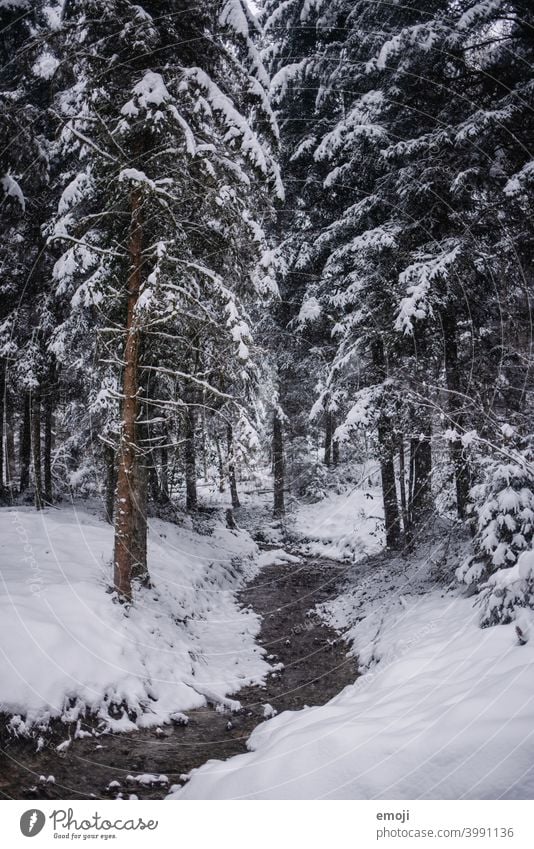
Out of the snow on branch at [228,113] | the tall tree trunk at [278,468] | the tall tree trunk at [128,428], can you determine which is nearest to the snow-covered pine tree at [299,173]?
the tall tree trunk at [278,468]

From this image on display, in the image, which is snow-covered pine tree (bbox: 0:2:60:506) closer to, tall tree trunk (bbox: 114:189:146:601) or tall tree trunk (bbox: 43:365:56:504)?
tall tree trunk (bbox: 43:365:56:504)

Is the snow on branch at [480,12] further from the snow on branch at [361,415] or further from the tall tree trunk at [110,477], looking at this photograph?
the tall tree trunk at [110,477]

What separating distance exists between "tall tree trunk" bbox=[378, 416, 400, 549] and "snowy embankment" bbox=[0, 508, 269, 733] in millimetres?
4732

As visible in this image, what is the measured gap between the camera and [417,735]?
3322 mm

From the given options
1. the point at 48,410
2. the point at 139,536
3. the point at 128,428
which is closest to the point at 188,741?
the point at 139,536

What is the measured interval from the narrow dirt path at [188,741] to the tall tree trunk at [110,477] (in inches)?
259

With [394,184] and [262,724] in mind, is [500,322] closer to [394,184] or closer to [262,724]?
[394,184]

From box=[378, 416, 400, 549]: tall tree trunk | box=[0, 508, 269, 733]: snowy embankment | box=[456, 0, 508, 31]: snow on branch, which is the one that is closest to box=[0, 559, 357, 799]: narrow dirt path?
box=[0, 508, 269, 733]: snowy embankment

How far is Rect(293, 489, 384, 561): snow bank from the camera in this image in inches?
648

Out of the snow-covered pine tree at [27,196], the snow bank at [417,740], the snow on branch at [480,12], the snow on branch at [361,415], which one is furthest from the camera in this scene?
the snow on branch at [361,415]

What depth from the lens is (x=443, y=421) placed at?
764 cm

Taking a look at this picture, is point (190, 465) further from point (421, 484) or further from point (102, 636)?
point (102, 636)

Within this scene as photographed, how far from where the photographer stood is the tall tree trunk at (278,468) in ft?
68.3

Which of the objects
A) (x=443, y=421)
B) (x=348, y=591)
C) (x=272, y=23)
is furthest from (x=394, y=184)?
(x=348, y=591)
